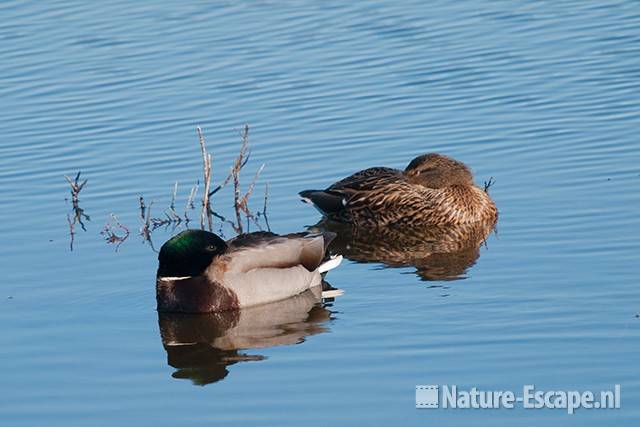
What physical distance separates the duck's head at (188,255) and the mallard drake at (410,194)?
2.87 meters

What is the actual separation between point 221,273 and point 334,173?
372 centimetres

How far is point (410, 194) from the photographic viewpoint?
1536cm

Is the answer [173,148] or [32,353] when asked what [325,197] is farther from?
[32,353]

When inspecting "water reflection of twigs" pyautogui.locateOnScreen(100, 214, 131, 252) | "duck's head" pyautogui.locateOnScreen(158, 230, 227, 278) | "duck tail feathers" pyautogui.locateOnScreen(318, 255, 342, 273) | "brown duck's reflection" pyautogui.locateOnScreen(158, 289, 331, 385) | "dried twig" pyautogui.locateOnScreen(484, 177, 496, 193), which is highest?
"dried twig" pyautogui.locateOnScreen(484, 177, 496, 193)

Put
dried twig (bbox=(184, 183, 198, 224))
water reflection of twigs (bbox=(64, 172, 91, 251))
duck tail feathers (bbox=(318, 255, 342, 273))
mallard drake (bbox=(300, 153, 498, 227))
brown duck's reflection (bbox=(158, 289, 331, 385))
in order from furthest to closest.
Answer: mallard drake (bbox=(300, 153, 498, 227)) → dried twig (bbox=(184, 183, 198, 224)) → water reflection of twigs (bbox=(64, 172, 91, 251)) → duck tail feathers (bbox=(318, 255, 342, 273)) → brown duck's reflection (bbox=(158, 289, 331, 385))

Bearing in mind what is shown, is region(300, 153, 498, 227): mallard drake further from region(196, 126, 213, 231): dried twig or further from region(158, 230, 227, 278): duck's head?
region(158, 230, 227, 278): duck's head

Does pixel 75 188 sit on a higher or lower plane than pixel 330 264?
higher

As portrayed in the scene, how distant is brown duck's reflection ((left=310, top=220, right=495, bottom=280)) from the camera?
→ 1316cm

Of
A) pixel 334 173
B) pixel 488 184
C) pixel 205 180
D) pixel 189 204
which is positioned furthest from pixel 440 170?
pixel 189 204

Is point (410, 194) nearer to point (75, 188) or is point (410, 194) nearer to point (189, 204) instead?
point (189, 204)

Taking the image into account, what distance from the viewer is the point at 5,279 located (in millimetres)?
12930

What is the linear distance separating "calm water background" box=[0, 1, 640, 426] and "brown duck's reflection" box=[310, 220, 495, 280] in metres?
0.25

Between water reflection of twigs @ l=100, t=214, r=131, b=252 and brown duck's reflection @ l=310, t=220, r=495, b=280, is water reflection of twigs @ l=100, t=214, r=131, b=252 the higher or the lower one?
the higher one

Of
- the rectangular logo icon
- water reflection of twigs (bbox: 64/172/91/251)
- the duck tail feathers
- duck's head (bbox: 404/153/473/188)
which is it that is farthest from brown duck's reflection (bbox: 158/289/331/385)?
duck's head (bbox: 404/153/473/188)
